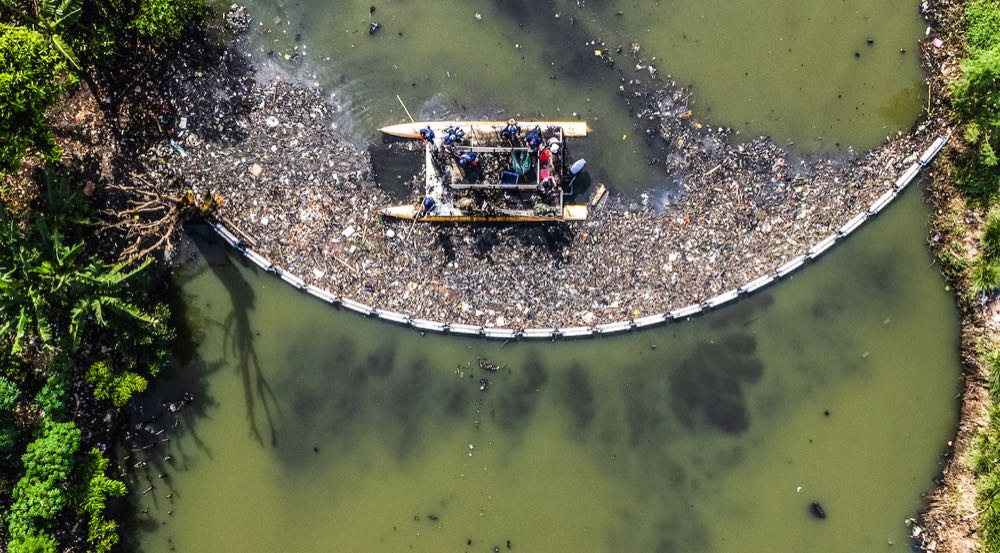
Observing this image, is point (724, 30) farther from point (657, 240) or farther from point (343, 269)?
point (343, 269)

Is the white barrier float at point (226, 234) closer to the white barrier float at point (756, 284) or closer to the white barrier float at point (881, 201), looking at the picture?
the white barrier float at point (756, 284)

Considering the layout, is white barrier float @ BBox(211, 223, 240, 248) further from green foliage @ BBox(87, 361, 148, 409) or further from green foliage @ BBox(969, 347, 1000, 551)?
green foliage @ BBox(969, 347, 1000, 551)

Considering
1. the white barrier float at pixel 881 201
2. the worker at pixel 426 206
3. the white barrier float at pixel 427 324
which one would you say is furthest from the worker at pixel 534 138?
the white barrier float at pixel 881 201

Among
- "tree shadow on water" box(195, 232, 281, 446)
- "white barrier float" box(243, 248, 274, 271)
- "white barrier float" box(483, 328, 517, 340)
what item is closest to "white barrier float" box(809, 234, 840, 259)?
"white barrier float" box(483, 328, 517, 340)

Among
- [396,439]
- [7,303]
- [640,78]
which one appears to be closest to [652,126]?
[640,78]

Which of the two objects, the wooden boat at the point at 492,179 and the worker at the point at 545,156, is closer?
the worker at the point at 545,156

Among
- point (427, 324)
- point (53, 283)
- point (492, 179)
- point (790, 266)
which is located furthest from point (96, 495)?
point (790, 266)
